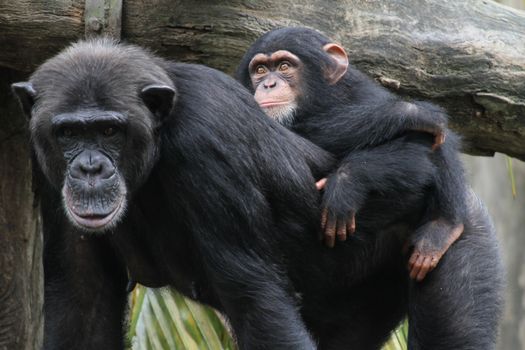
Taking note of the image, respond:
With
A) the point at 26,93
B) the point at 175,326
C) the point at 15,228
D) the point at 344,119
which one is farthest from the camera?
the point at 175,326

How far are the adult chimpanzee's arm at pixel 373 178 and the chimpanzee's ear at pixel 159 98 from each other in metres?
1.03

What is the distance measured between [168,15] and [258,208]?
5.37ft

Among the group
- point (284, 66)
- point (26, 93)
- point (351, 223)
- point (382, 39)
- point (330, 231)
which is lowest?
point (330, 231)

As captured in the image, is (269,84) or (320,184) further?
(269,84)

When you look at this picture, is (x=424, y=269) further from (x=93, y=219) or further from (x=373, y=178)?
(x=93, y=219)

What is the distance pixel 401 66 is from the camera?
6.95 m

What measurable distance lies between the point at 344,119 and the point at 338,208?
713mm

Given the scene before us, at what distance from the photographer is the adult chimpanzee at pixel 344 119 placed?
6070 mm

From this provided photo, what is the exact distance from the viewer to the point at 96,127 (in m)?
5.52

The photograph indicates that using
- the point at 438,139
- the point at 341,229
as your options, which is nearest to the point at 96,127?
the point at 341,229

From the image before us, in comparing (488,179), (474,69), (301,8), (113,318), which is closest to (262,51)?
(301,8)

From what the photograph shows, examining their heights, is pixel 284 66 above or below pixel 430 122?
below

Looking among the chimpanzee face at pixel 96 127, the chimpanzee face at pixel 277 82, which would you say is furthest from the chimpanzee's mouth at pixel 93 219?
the chimpanzee face at pixel 277 82

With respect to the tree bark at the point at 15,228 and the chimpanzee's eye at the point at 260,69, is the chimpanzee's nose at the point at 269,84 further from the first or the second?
the tree bark at the point at 15,228
